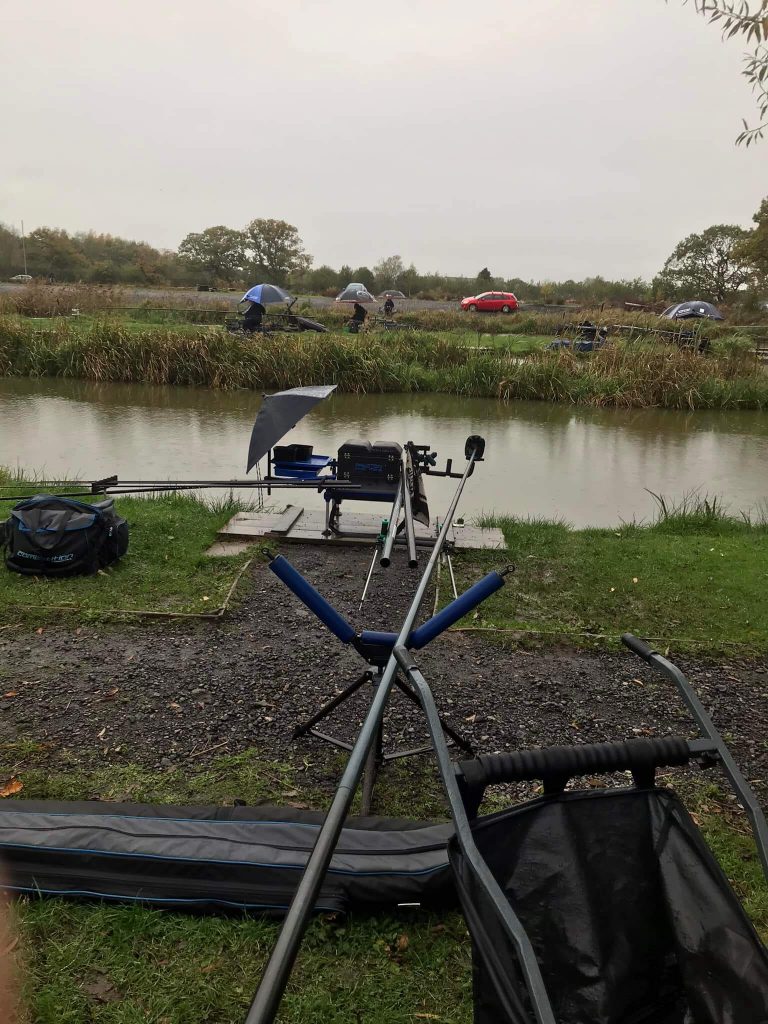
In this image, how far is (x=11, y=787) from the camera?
235cm

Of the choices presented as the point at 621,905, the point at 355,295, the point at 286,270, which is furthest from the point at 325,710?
the point at 286,270

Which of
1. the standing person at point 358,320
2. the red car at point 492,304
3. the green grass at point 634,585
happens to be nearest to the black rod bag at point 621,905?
the green grass at point 634,585

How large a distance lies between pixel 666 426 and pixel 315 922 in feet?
34.4

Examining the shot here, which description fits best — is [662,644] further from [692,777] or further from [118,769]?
[118,769]

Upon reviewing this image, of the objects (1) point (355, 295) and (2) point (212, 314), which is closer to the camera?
(2) point (212, 314)

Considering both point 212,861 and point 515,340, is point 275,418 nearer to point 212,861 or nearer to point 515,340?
point 212,861

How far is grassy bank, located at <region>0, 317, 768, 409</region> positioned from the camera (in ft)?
40.1

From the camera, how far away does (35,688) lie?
2982 millimetres

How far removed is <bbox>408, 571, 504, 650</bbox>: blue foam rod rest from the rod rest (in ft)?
1.85

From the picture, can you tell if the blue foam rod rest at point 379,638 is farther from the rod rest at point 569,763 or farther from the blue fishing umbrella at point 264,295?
the blue fishing umbrella at point 264,295

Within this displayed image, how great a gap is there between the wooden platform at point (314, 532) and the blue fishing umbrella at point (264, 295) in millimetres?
11990

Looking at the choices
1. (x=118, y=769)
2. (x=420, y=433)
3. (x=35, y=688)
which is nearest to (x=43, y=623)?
(x=35, y=688)

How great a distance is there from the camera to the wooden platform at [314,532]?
496 centimetres

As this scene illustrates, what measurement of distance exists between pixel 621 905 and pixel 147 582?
11.1 ft
